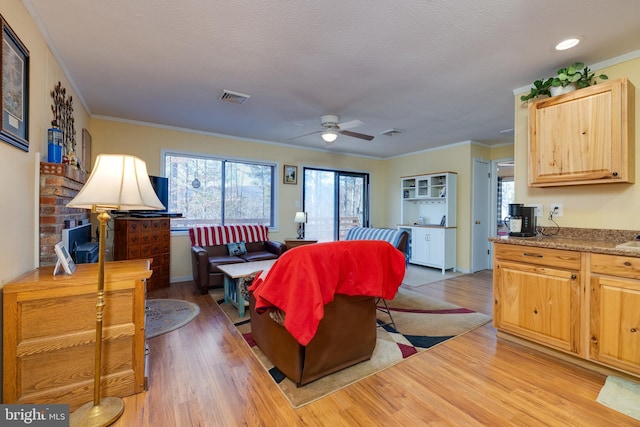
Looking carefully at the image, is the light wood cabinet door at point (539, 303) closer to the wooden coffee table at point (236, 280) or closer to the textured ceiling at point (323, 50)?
the textured ceiling at point (323, 50)

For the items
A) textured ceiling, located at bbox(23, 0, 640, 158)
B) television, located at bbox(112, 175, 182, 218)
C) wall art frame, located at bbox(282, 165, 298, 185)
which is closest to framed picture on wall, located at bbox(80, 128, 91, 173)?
textured ceiling, located at bbox(23, 0, 640, 158)

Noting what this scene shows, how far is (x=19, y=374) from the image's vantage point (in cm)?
153

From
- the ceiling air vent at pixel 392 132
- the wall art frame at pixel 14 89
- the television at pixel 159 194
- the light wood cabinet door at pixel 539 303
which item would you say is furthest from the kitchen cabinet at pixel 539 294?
the television at pixel 159 194

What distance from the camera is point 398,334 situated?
8.89 ft

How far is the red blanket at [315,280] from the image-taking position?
172 centimetres

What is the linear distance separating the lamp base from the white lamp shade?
1145 mm

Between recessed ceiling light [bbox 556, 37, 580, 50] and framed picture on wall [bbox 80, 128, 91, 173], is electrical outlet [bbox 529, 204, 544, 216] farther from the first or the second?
framed picture on wall [bbox 80, 128, 91, 173]

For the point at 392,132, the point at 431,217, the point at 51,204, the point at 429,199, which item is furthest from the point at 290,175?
the point at 51,204

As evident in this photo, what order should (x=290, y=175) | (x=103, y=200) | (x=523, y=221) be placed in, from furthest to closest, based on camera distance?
(x=290, y=175), (x=523, y=221), (x=103, y=200)

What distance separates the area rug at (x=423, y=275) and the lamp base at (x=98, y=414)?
381cm

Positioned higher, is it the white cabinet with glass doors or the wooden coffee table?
the white cabinet with glass doors

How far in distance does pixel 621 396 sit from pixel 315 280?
2124mm

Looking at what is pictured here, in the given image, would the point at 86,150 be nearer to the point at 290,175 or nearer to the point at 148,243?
the point at 148,243

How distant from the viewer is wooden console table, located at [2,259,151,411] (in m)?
1.52
